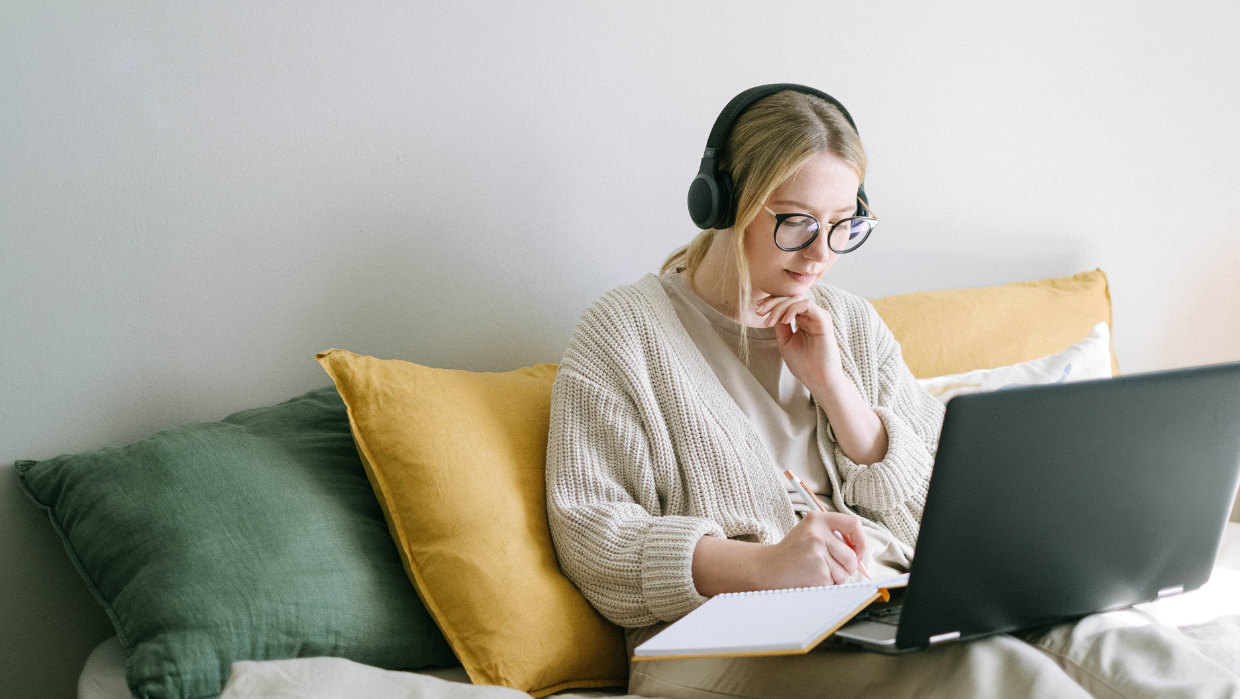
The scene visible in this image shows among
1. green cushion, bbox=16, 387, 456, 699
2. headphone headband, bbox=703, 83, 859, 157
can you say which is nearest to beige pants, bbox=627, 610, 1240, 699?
green cushion, bbox=16, 387, 456, 699

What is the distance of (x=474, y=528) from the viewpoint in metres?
1.13

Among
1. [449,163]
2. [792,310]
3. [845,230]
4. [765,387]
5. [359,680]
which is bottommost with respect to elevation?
[359,680]

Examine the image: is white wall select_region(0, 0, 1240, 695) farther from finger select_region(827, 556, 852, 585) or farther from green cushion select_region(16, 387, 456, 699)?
finger select_region(827, 556, 852, 585)

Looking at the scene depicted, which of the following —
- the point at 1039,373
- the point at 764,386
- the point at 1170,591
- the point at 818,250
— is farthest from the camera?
the point at 1039,373

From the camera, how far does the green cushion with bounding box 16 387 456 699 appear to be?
0.98 meters

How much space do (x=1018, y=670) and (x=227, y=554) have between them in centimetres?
85

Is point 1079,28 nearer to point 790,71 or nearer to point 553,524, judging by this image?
point 790,71

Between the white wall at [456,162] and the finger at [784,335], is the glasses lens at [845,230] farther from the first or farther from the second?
the white wall at [456,162]

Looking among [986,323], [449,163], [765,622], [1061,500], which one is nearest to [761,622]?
[765,622]

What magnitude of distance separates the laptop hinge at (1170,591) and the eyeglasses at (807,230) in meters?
0.56

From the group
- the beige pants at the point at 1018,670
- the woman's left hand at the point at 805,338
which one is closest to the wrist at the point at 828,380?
the woman's left hand at the point at 805,338

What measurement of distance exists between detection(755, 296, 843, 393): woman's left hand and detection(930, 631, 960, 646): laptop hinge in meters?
0.52

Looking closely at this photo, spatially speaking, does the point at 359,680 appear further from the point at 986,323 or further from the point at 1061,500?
the point at 986,323

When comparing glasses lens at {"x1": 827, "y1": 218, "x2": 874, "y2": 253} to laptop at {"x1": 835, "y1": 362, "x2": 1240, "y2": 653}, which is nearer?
laptop at {"x1": 835, "y1": 362, "x2": 1240, "y2": 653}
